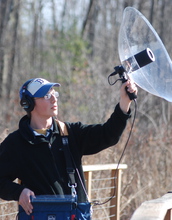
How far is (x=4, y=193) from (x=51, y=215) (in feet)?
1.34

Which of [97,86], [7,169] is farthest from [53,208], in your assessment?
[97,86]

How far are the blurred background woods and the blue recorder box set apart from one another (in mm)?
3104

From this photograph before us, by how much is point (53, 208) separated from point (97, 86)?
8.67m

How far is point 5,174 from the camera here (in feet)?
11.0

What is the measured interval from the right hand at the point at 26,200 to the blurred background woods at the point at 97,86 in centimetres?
303

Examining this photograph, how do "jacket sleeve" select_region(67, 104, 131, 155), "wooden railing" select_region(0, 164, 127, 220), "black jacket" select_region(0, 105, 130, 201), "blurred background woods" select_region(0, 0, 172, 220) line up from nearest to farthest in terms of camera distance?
1. "black jacket" select_region(0, 105, 130, 201)
2. "jacket sleeve" select_region(67, 104, 131, 155)
3. "wooden railing" select_region(0, 164, 127, 220)
4. "blurred background woods" select_region(0, 0, 172, 220)

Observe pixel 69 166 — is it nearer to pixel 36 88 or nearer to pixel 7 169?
pixel 7 169

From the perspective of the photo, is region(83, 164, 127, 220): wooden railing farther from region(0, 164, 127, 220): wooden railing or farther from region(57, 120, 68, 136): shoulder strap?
region(57, 120, 68, 136): shoulder strap

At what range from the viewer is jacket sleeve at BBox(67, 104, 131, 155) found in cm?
343

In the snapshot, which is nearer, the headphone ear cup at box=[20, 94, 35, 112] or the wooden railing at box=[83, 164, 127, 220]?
the headphone ear cup at box=[20, 94, 35, 112]

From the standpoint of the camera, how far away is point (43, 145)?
339 cm

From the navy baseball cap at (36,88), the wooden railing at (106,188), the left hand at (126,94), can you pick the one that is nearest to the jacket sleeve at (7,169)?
the navy baseball cap at (36,88)

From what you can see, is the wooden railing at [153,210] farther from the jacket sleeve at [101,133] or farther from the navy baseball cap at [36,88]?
the navy baseball cap at [36,88]

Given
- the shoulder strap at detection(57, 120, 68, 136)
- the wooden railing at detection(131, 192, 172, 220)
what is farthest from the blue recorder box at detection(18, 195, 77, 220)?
the shoulder strap at detection(57, 120, 68, 136)
